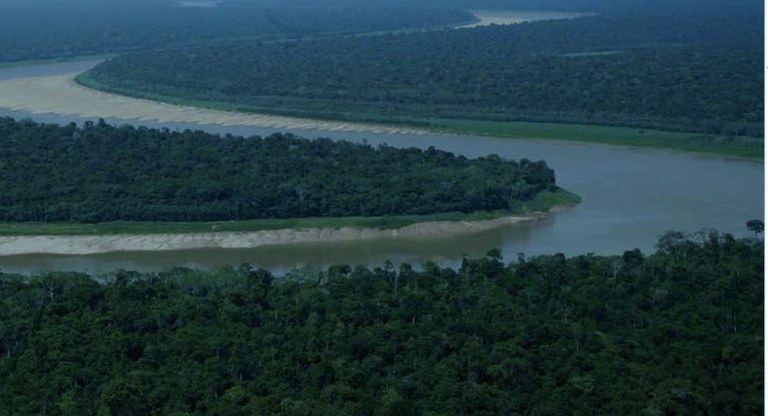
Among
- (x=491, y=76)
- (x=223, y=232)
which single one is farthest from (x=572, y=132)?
(x=223, y=232)

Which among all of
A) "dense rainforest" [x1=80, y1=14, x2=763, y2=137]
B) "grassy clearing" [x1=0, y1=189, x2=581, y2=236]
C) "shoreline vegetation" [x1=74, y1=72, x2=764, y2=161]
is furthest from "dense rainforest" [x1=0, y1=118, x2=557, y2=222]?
"dense rainforest" [x1=80, y1=14, x2=763, y2=137]

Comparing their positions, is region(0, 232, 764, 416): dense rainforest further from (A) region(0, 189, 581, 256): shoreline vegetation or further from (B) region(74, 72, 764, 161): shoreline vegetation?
(B) region(74, 72, 764, 161): shoreline vegetation

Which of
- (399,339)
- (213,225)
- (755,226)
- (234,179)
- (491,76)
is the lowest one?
(399,339)

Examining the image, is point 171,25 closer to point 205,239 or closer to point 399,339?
point 205,239

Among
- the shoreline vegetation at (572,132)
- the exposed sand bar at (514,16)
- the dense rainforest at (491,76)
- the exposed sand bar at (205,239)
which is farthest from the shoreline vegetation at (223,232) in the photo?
the exposed sand bar at (514,16)

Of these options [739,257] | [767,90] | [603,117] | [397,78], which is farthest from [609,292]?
[397,78]
